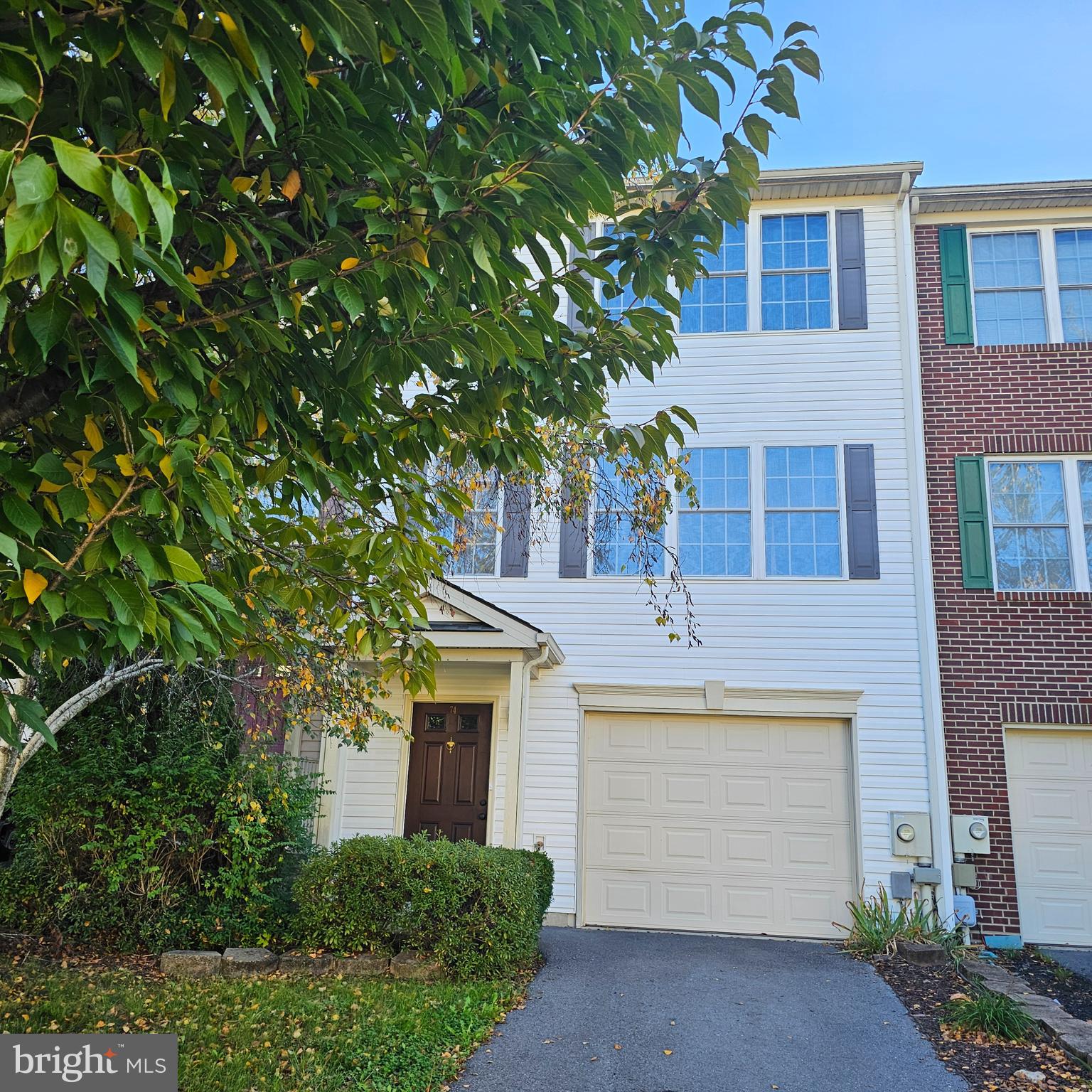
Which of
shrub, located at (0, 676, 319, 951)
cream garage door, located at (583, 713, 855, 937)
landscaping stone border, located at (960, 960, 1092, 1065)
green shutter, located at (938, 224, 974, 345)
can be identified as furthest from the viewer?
green shutter, located at (938, 224, 974, 345)

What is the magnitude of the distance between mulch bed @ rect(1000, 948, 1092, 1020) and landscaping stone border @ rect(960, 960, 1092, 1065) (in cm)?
14

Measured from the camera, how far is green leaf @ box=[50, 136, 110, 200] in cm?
152

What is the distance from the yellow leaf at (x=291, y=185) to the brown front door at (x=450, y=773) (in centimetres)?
799

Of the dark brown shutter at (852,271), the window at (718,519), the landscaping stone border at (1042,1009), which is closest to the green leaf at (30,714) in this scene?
the landscaping stone border at (1042,1009)

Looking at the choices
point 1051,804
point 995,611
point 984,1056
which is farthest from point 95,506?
point 1051,804

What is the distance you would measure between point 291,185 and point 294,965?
6210 mm

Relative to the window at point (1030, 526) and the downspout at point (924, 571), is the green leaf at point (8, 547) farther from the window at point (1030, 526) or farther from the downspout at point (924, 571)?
the window at point (1030, 526)

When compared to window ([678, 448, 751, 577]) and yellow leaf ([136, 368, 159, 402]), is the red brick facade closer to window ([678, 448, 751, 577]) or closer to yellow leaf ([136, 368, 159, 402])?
window ([678, 448, 751, 577])

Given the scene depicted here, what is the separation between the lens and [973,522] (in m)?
9.78

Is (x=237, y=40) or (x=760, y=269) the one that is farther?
(x=760, y=269)

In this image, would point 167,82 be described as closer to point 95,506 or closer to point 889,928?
point 95,506

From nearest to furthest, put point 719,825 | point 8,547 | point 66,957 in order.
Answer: point 8,547, point 66,957, point 719,825

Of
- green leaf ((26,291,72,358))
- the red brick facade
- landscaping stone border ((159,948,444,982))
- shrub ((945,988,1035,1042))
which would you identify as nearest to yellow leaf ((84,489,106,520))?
green leaf ((26,291,72,358))

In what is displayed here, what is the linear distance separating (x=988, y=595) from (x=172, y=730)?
822 cm
